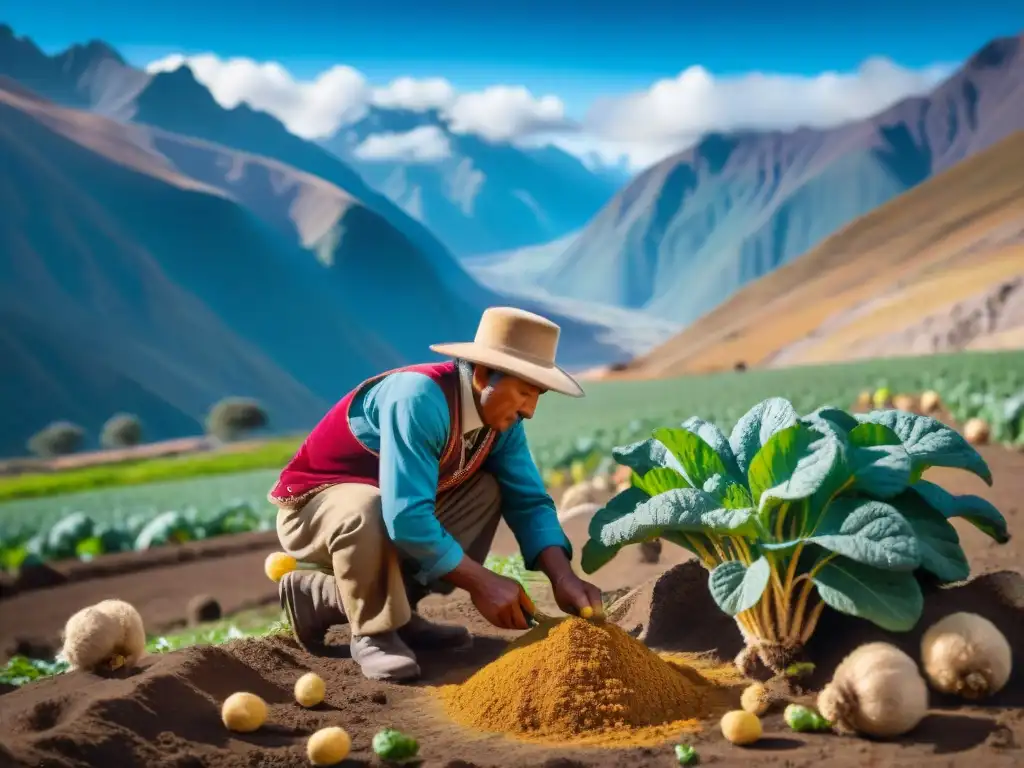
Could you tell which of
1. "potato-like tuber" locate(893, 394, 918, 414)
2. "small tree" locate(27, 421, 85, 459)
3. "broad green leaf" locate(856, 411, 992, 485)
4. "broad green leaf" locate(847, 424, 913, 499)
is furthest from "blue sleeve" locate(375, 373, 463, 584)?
"small tree" locate(27, 421, 85, 459)

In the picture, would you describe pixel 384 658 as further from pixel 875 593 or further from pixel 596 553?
pixel 875 593

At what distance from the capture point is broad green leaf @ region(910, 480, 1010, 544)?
3.24m

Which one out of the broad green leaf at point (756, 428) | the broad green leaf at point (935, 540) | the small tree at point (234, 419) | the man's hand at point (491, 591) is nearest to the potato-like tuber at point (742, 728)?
the broad green leaf at point (935, 540)

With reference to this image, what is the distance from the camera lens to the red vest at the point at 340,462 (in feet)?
12.4

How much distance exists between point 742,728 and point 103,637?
6.98 feet

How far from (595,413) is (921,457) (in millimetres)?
11317

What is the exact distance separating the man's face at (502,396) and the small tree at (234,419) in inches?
1609

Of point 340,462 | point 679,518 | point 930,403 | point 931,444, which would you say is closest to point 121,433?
point 930,403

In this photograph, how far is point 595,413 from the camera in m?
14.5

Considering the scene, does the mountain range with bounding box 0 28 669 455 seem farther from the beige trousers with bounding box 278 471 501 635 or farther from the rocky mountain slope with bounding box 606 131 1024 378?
the beige trousers with bounding box 278 471 501 635

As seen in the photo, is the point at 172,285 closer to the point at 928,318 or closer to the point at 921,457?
the point at 928,318

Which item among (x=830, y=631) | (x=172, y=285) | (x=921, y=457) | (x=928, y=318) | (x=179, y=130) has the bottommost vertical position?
(x=830, y=631)

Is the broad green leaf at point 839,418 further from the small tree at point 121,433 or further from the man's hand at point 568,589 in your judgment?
the small tree at point 121,433

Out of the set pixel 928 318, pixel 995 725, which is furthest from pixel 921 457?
pixel 928 318
